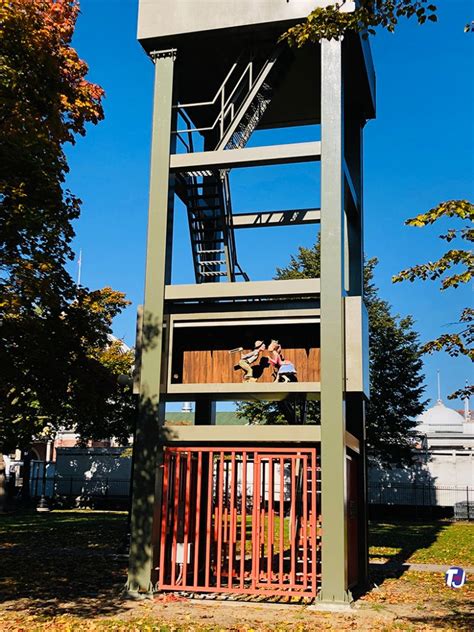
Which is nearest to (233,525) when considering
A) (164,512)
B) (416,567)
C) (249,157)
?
(164,512)

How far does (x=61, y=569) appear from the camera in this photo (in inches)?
690

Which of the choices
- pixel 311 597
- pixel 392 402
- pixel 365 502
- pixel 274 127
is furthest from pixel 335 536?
pixel 392 402

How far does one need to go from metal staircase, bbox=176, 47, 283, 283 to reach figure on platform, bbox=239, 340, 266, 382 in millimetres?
2833

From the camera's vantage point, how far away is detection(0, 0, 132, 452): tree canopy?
18.1 metres

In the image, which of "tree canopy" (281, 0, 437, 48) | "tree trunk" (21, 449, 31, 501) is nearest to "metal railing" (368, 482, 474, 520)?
"tree trunk" (21, 449, 31, 501)

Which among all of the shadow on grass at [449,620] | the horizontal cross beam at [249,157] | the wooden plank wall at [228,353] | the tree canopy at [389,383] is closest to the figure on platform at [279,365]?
the wooden plank wall at [228,353]

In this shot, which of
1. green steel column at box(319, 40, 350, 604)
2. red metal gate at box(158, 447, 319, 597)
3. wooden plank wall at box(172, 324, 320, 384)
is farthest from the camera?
wooden plank wall at box(172, 324, 320, 384)

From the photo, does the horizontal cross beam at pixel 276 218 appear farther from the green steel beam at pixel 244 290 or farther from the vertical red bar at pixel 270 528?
the vertical red bar at pixel 270 528

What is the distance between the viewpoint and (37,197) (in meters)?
19.0

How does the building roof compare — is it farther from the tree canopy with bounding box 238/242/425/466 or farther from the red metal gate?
the red metal gate

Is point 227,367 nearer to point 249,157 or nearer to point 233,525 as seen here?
point 233,525

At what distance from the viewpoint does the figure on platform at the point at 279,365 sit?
51.9 ft

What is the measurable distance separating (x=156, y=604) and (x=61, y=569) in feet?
15.6

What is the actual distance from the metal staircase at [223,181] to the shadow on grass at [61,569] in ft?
24.8
